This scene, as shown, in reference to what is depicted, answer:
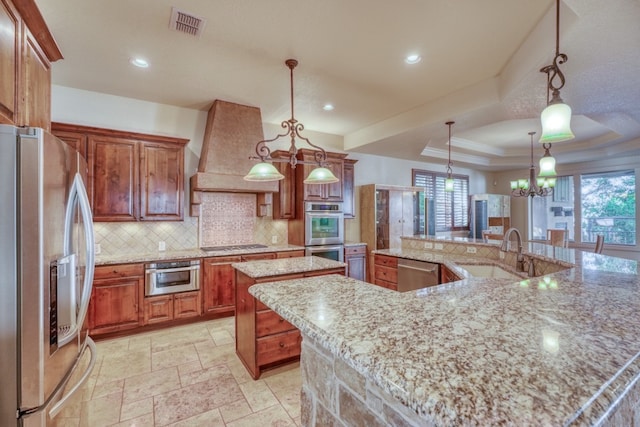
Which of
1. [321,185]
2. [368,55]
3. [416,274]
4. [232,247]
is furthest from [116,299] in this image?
[368,55]

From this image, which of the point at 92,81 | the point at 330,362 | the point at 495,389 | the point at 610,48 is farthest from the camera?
the point at 92,81

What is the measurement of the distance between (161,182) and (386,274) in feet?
10.4

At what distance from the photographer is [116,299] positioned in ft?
10.8

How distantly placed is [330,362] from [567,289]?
1.19 meters

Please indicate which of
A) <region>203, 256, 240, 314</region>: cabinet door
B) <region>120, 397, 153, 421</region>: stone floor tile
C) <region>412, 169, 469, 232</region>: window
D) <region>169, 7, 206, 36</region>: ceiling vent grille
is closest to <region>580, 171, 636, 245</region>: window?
<region>412, 169, 469, 232</region>: window

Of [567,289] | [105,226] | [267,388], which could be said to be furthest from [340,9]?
[105,226]

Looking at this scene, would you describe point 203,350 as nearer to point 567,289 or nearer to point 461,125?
point 567,289

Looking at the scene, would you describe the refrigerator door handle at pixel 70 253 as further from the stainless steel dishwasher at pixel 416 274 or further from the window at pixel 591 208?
the window at pixel 591 208

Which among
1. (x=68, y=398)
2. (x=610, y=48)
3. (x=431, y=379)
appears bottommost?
(x=68, y=398)

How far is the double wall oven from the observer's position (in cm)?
459

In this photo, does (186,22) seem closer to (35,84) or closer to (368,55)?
(35,84)

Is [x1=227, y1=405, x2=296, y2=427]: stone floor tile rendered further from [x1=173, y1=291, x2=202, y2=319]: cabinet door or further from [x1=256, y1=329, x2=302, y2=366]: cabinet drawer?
[x1=173, y1=291, x2=202, y2=319]: cabinet door

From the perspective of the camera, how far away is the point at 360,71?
3098 millimetres

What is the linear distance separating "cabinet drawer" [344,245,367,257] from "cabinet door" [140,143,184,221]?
2.64 metres
